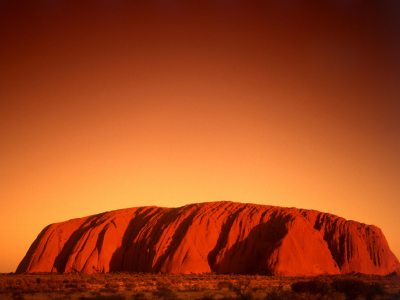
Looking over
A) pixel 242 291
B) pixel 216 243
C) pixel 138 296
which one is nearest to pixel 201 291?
pixel 242 291

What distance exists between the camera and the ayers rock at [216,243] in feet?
152

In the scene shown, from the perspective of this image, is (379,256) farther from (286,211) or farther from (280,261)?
(280,261)

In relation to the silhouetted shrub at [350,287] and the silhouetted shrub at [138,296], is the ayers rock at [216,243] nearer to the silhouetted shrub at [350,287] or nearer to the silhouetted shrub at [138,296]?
the silhouetted shrub at [350,287]

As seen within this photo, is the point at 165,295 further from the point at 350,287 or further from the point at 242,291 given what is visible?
the point at 350,287

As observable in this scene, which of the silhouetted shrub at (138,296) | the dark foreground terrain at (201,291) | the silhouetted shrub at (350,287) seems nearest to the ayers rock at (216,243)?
the dark foreground terrain at (201,291)

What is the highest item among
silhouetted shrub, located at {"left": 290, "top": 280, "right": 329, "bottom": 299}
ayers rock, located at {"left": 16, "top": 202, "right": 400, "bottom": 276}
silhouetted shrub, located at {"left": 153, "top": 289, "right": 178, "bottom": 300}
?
silhouetted shrub, located at {"left": 290, "top": 280, "right": 329, "bottom": 299}

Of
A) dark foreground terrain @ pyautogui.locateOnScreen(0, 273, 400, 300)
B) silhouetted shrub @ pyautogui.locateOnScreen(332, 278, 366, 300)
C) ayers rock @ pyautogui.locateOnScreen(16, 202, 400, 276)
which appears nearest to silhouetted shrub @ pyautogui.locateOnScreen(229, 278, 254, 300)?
dark foreground terrain @ pyautogui.locateOnScreen(0, 273, 400, 300)

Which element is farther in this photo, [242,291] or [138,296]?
[242,291]

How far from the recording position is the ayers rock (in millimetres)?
46219

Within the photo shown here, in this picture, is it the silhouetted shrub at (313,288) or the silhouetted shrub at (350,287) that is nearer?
the silhouetted shrub at (313,288)

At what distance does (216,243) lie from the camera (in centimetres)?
5031

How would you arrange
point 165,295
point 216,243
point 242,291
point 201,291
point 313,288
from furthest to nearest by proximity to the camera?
point 216,243 → point 201,291 → point 242,291 → point 165,295 → point 313,288

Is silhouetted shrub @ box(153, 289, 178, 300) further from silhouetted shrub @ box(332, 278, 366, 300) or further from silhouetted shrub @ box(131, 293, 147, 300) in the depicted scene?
silhouetted shrub @ box(332, 278, 366, 300)

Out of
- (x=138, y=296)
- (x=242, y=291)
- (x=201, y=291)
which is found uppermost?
(x=138, y=296)
